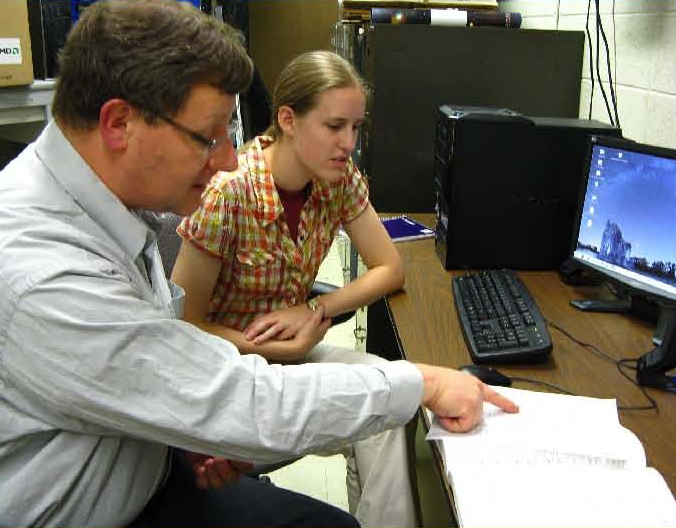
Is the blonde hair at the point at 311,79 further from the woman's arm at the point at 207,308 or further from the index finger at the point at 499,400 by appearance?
the index finger at the point at 499,400

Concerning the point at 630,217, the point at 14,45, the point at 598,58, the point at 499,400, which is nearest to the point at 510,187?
the point at 630,217

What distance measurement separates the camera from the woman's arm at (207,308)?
1.45 m

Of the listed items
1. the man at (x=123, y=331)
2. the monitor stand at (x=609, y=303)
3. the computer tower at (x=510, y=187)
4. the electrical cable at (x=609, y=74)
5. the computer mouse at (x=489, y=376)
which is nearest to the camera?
the man at (x=123, y=331)

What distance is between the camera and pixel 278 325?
4.92 feet

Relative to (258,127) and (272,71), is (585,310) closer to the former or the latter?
(258,127)

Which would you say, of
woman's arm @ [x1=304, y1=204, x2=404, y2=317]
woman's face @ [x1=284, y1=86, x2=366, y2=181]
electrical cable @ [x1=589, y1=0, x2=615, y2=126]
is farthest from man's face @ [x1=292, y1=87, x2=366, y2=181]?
electrical cable @ [x1=589, y1=0, x2=615, y2=126]

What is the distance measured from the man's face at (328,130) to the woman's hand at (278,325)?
0.33m

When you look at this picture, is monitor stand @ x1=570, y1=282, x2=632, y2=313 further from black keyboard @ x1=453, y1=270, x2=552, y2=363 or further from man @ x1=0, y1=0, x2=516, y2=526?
man @ x1=0, y1=0, x2=516, y2=526

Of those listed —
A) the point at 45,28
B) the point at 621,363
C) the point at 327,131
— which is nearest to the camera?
the point at 621,363

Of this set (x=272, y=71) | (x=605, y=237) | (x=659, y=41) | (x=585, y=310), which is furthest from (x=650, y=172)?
(x=272, y=71)

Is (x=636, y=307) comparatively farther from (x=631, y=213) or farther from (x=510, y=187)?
(x=510, y=187)

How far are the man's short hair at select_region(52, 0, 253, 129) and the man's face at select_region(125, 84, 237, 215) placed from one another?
0.02m

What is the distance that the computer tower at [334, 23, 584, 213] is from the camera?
2.07 metres

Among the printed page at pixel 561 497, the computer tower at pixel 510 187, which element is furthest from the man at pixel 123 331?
the computer tower at pixel 510 187
